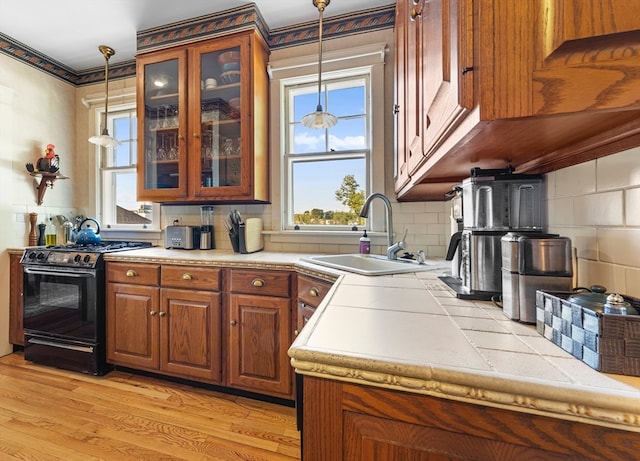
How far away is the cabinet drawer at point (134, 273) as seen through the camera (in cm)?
199

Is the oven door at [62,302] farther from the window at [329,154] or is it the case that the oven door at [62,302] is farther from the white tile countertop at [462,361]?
the white tile countertop at [462,361]

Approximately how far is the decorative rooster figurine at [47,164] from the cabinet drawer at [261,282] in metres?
2.20

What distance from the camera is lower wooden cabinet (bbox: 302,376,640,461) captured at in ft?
1.41

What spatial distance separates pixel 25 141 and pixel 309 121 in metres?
2.64

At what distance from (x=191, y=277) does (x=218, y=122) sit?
1.19 metres

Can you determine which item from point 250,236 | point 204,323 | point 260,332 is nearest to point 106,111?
point 250,236

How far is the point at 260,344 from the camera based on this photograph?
→ 5.84 feet

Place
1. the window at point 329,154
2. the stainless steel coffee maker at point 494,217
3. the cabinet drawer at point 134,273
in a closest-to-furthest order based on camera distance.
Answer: the stainless steel coffee maker at point 494,217, the cabinet drawer at point 134,273, the window at point 329,154

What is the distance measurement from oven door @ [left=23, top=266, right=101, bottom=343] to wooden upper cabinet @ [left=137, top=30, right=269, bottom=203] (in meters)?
0.76

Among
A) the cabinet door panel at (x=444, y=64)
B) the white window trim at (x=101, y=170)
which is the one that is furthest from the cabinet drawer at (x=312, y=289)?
the white window trim at (x=101, y=170)

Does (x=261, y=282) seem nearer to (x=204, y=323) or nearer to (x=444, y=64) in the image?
(x=204, y=323)

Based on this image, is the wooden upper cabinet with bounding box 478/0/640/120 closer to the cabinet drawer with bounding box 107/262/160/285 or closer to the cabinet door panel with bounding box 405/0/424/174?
the cabinet door panel with bounding box 405/0/424/174

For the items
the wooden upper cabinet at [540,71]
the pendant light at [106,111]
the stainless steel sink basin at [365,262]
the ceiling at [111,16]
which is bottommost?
the stainless steel sink basin at [365,262]

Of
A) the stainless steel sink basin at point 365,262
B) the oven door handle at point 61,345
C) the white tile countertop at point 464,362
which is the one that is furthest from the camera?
the oven door handle at point 61,345
